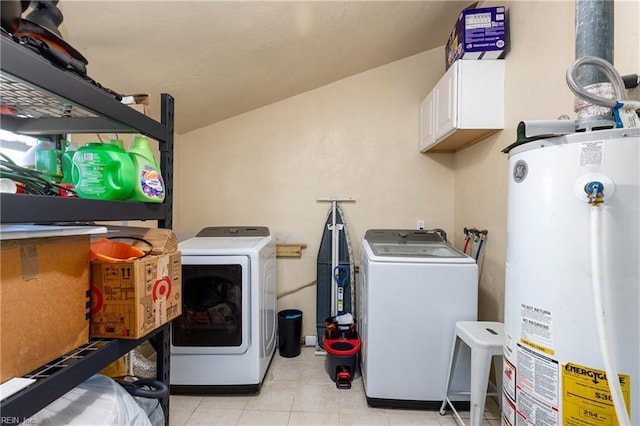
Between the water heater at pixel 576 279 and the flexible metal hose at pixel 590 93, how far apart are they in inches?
4.4

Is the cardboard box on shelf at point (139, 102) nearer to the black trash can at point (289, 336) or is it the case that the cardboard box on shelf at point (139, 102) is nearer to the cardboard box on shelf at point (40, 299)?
the cardboard box on shelf at point (40, 299)

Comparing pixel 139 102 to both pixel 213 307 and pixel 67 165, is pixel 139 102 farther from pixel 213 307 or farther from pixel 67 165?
pixel 213 307

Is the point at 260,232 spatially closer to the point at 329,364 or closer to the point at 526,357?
the point at 329,364

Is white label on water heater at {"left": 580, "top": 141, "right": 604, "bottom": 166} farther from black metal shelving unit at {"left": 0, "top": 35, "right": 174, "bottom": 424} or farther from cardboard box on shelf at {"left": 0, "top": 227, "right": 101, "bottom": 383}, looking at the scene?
cardboard box on shelf at {"left": 0, "top": 227, "right": 101, "bottom": 383}

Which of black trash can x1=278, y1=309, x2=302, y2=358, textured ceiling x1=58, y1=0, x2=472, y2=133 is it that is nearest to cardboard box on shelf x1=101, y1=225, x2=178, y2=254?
textured ceiling x1=58, y1=0, x2=472, y2=133

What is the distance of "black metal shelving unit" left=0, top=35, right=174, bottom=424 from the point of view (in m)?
0.59

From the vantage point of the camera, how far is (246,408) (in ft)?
6.36

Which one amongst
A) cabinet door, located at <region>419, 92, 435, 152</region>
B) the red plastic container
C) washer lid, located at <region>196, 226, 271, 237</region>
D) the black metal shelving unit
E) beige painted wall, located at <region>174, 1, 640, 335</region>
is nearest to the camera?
the black metal shelving unit

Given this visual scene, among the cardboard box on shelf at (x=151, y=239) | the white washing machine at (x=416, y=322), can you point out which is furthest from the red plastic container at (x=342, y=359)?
the cardboard box on shelf at (x=151, y=239)

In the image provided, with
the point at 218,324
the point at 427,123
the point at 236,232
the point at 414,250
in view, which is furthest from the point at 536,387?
the point at 236,232

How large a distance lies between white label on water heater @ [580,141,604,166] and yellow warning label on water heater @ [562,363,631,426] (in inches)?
22.5

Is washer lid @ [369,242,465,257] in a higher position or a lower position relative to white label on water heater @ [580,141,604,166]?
lower

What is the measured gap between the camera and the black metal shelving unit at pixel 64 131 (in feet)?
1.95

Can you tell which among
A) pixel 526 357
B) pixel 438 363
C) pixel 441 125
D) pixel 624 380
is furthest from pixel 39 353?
pixel 441 125
